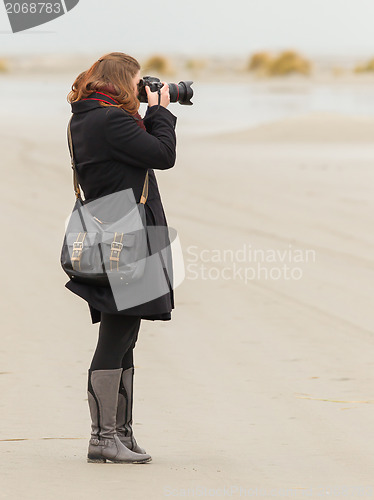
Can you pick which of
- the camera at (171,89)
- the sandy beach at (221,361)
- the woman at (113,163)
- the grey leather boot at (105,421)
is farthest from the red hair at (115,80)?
the sandy beach at (221,361)

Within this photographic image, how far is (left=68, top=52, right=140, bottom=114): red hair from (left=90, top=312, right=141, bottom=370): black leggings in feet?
2.51

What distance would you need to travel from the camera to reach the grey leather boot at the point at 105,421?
3.71m

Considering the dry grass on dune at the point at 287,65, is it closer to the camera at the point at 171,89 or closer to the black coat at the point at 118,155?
the camera at the point at 171,89

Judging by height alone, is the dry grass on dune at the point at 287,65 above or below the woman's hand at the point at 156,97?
below

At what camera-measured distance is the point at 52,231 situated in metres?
8.91

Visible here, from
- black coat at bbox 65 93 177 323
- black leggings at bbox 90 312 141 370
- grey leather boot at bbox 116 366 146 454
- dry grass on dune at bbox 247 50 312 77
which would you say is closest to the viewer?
black coat at bbox 65 93 177 323

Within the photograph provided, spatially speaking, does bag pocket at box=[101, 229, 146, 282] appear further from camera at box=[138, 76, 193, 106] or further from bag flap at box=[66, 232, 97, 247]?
camera at box=[138, 76, 193, 106]

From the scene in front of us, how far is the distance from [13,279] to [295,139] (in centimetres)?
1351

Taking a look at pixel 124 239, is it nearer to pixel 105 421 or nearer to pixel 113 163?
pixel 113 163

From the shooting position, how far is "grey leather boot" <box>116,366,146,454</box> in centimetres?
383

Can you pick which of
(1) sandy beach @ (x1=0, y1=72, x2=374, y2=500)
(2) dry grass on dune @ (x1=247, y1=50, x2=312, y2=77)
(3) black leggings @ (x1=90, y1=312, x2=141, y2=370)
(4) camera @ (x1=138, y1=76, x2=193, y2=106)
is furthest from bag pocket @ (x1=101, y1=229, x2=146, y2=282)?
(2) dry grass on dune @ (x1=247, y1=50, x2=312, y2=77)

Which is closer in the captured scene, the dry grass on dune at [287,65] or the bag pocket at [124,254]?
the bag pocket at [124,254]

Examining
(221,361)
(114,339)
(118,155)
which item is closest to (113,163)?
(118,155)

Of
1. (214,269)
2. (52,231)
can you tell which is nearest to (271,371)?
(214,269)
